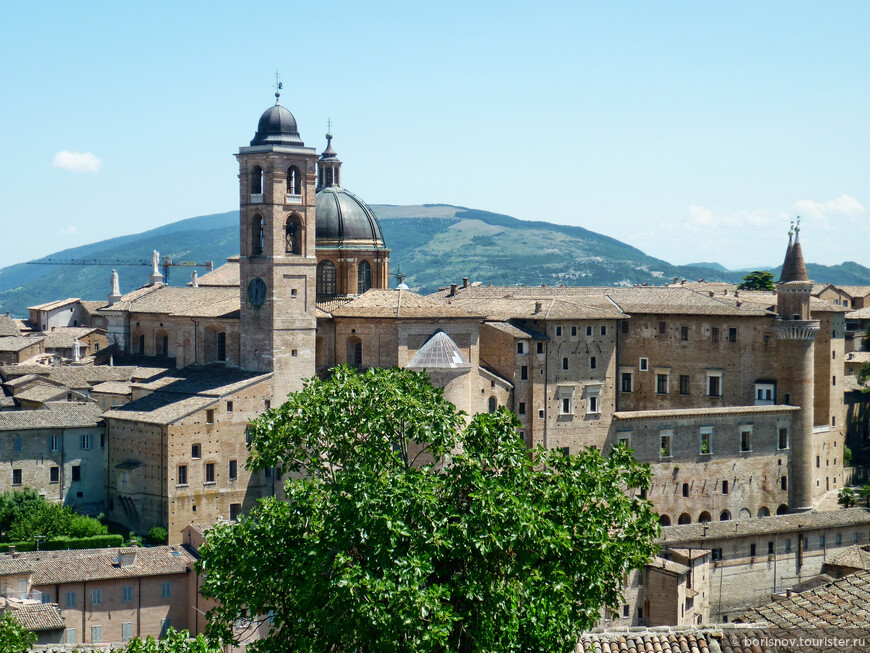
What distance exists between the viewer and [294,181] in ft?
173

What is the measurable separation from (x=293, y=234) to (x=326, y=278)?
17.0 ft

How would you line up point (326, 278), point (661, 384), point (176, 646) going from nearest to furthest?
1. point (176, 646)
2. point (326, 278)
3. point (661, 384)

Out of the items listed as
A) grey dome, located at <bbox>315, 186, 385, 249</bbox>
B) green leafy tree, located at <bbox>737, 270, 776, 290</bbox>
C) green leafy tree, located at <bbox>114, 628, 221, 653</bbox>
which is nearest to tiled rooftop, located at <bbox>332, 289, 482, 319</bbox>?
grey dome, located at <bbox>315, 186, 385, 249</bbox>

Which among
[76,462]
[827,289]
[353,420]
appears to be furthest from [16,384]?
[827,289]

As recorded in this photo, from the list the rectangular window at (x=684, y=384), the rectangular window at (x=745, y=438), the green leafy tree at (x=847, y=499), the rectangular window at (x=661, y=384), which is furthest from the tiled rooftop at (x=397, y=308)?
the green leafy tree at (x=847, y=499)

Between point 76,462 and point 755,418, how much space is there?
93.4 feet

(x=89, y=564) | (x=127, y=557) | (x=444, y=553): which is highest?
(x=444, y=553)

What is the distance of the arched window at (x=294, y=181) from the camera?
173 feet

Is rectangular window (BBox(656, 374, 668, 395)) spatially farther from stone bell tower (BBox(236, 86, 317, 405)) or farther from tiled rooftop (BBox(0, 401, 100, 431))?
tiled rooftop (BBox(0, 401, 100, 431))

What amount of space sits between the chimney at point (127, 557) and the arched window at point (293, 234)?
14.5 meters

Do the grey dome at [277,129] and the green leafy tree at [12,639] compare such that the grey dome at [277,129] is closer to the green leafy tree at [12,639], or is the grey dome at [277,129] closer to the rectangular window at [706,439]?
the rectangular window at [706,439]

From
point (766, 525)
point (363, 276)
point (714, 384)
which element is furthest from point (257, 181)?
point (766, 525)

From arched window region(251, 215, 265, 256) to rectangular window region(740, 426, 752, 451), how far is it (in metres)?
22.0

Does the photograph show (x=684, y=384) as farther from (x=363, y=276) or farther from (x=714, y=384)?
(x=363, y=276)
